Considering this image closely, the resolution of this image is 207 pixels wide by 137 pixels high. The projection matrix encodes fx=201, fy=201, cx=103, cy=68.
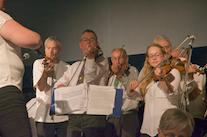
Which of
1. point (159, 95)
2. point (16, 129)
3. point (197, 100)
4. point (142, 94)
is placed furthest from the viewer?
point (197, 100)

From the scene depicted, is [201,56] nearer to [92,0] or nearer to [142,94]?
[142,94]

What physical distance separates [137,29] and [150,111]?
880 millimetres

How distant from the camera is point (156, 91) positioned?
157cm

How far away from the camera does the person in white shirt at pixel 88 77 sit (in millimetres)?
1715

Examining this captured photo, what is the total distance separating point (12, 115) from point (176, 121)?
0.88 m

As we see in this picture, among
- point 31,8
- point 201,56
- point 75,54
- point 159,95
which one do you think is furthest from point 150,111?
point 31,8

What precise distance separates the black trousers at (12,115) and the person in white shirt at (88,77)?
874 millimetres

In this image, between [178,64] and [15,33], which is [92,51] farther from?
[15,33]

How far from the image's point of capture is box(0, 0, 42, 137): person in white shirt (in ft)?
2.78

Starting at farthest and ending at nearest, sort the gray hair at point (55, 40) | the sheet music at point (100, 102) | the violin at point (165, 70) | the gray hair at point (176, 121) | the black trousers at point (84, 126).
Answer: the gray hair at point (55, 40) → the black trousers at point (84, 126) → the sheet music at point (100, 102) → the violin at point (165, 70) → the gray hair at point (176, 121)

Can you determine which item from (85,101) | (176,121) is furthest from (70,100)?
(176,121)

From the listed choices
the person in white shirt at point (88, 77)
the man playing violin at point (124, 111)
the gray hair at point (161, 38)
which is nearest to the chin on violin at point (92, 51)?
the person in white shirt at point (88, 77)

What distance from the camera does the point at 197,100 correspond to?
1.87 meters

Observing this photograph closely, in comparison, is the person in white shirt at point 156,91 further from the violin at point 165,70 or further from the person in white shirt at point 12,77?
the person in white shirt at point 12,77
